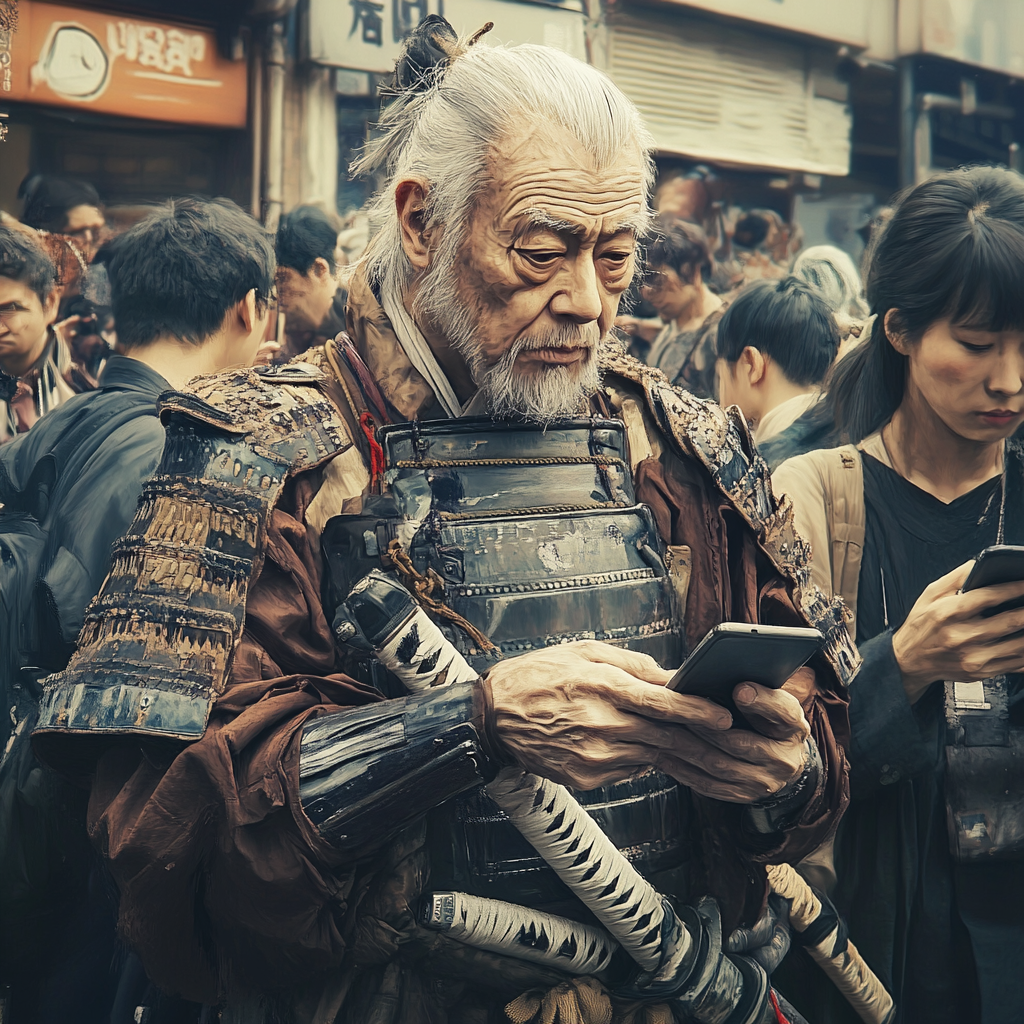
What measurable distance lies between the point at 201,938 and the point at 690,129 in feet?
23.4

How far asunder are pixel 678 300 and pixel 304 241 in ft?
6.80

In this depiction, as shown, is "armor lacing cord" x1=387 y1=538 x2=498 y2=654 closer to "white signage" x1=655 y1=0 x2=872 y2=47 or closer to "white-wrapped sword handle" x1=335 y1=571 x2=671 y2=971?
"white-wrapped sword handle" x1=335 y1=571 x2=671 y2=971

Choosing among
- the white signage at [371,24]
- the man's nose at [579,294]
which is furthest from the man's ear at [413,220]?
the white signage at [371,24]

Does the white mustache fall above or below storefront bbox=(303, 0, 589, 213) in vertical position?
below

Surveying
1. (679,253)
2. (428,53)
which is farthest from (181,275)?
(679,253)

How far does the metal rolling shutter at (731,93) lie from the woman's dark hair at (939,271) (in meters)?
4.57

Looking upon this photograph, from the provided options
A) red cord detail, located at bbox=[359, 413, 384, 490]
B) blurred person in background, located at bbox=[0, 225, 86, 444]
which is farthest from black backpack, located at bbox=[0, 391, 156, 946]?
red cord detail, located at bbox=[359, 413, 384, 490]

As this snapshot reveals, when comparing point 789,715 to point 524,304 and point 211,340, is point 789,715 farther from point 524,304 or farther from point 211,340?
point 211,340

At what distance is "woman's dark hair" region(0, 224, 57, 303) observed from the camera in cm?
374

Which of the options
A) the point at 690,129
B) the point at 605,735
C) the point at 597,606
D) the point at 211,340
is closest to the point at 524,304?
the point at 597,606

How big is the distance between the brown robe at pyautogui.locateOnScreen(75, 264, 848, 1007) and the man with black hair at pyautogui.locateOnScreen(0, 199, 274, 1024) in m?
0.89

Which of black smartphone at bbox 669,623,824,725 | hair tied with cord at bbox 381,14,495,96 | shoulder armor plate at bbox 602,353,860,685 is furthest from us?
shoulder armor plate at bbox 602,353,860,685

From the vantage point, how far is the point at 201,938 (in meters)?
1.83

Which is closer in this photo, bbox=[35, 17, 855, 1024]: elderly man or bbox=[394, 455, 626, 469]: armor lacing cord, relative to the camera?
bbox=[35, 17, 855, 1024]: elderly man
